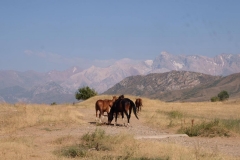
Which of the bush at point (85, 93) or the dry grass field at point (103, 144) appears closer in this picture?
the dry grass field at point (103, 144)

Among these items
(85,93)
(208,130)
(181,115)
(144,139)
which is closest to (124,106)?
(208,130)

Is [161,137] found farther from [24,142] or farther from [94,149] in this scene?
[24,142]

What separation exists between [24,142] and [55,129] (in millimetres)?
7144

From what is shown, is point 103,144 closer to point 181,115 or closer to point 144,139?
point 144,139

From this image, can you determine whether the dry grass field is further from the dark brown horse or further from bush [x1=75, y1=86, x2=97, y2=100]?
bush [x1=75, y1=86, x2=97, y2=100]

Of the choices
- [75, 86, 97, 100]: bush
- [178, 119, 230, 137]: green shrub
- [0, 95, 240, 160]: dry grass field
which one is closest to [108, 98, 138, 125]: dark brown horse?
[0, 95, 240, 160]: dry grass field

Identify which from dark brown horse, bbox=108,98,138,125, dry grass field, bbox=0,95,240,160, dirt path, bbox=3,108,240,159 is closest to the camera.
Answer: dry grass field, bbox=0,95,240,160

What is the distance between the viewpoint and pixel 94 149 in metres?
14.7

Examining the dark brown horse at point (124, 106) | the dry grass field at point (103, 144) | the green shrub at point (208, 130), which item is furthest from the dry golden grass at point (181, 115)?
the dark brown horse at point (124, 106)

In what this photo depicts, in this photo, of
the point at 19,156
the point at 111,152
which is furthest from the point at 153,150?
the point at 19,156

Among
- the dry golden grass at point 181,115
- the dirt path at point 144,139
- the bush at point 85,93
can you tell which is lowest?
the dirt path at point 144,139

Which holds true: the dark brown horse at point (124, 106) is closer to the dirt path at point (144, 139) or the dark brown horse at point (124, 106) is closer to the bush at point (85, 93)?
the dirt path at point (144, 139)

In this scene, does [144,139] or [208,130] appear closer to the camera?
[144,139]

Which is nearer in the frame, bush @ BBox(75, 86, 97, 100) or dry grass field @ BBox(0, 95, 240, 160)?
Answer: dry grass field @ BBox(0, 95, 240, 160)
